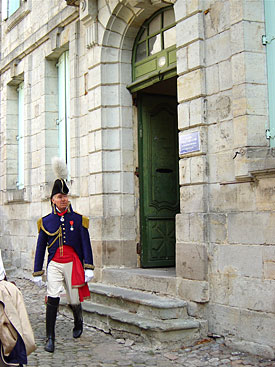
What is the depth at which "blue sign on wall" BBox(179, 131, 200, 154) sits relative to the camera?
6067 mm

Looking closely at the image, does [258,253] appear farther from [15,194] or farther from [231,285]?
[15,194]

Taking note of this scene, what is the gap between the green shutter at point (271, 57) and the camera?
5.54 metres

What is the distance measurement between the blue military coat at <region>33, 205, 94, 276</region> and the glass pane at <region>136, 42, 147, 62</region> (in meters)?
2.97

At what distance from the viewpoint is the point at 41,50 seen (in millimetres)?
10383

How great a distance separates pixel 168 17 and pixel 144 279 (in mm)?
3635

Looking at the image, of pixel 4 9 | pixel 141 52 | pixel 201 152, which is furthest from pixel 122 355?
pixel 4 9

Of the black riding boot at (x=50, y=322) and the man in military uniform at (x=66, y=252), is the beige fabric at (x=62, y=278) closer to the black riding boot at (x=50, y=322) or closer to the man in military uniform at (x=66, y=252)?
the man in military uniform at (x=66, y=252)

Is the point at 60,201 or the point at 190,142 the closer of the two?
the point at 60,201

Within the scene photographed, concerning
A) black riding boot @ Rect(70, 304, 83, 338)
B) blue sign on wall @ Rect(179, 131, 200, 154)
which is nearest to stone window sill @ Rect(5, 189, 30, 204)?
black riding boot @ Rect(70, 304, 83, 338)

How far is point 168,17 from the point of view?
7477mm

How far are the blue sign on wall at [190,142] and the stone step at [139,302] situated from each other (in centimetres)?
173

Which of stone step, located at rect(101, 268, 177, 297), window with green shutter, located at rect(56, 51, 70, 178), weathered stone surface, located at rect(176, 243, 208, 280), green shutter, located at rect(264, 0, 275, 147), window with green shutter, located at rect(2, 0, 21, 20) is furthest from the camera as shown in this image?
window with green shutter, located at rect(2, 0, 21, 20)

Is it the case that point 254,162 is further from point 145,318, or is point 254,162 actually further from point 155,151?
point 155,151

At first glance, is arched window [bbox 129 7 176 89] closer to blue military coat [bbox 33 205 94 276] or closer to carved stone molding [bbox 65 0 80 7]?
carved stone molding [bbox 65 0 80 7]
